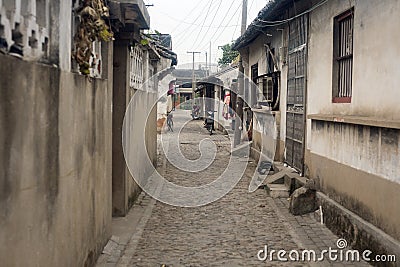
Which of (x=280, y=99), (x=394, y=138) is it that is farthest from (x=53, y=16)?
(x=280, y=99)

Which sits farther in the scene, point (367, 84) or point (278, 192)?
point (278, 192)

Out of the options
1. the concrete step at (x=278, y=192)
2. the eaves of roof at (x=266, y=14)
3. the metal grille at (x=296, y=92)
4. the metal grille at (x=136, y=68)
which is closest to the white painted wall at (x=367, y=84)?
the metal grille at (x=296, y=92)

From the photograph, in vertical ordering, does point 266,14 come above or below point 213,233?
above

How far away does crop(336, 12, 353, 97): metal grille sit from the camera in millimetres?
8500

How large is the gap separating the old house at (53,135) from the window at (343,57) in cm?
347

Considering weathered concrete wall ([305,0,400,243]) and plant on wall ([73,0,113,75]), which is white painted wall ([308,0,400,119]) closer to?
weathered concrete wall ([305,0,400,243])

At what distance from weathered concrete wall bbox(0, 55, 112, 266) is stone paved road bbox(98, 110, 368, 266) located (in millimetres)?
935

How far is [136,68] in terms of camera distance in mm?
11273

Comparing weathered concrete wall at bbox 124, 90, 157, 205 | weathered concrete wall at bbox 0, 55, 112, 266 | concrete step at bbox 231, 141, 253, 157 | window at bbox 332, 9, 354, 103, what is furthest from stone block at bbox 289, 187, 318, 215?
concrete step at bbox 231, 141, 253, 157

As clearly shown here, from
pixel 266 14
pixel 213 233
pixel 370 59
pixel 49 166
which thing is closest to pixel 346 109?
pixel 370 59

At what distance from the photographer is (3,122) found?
3404 mm

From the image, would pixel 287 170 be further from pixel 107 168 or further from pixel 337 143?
pixel 107 168

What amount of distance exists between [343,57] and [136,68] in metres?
4.53

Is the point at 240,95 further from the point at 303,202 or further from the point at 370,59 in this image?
the point at 370,59
